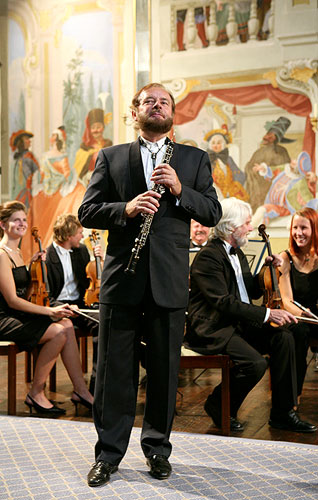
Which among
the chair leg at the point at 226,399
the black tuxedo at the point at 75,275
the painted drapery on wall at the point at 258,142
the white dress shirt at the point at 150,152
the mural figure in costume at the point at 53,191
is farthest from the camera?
the mural figure in costume at the point at 53,191

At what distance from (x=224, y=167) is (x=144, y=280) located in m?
5.63

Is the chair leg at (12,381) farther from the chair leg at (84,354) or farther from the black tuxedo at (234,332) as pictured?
the chair leg at (84,354)

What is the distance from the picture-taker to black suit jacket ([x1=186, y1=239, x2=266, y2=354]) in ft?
12.4

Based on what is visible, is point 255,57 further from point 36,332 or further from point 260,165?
point 36,332

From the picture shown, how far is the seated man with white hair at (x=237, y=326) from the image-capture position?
3750mm

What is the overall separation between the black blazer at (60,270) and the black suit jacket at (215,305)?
1445 millimetres

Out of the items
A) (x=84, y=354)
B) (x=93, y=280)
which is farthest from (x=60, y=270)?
(x=84, y=354)

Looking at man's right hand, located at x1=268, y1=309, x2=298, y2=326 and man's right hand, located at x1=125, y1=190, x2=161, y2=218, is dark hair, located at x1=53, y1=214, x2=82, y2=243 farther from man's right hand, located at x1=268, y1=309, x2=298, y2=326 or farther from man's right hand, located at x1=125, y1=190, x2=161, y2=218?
man's right hand, located at x1=125, y1=190, x2=161, y2=218

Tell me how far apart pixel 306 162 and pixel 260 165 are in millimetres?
579

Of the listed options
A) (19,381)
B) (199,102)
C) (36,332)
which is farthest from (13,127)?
(36,332)

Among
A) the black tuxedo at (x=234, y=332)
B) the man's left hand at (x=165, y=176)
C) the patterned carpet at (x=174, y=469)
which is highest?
the man's left hand at (x=165, y=176)

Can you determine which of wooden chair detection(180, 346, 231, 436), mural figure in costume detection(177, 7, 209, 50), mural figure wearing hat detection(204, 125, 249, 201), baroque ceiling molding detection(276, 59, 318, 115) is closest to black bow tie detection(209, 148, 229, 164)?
mural figure wearing hat detection(204, 125, 249, 201)

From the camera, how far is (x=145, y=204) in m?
2.54

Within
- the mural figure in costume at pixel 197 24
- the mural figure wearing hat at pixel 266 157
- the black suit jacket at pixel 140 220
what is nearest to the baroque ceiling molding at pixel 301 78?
the mural figure wearing hat at pixel 266 157
